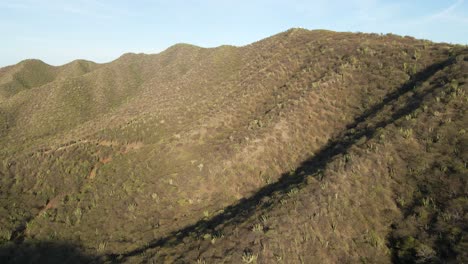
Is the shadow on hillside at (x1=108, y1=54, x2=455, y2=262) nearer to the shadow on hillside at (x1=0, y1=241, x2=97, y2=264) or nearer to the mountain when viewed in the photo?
the mountain

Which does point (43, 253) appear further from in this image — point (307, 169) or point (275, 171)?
point (307, 169)

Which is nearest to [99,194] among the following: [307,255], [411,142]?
[307,255]

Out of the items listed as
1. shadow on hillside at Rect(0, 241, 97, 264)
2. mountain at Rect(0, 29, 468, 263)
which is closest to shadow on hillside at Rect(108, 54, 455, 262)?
mountain at Rect(0, 29, 468, 263)

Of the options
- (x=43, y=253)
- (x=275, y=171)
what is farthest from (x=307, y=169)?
(x=43, y=253)

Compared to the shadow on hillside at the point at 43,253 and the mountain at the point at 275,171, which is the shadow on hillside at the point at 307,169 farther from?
the shadow on hillside at the point at 43,253

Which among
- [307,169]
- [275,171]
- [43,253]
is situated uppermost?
[307,169]
